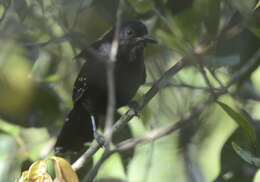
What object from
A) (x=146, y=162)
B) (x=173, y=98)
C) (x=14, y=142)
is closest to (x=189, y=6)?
(x=173, y=98)

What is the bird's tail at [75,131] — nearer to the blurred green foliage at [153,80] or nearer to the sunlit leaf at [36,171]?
the blurred green foliage at [153,80]

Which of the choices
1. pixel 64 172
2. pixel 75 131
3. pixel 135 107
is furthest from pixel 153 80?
pixel 64 172

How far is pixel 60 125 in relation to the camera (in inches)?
127

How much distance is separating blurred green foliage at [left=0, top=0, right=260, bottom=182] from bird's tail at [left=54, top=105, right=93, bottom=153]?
62 mm

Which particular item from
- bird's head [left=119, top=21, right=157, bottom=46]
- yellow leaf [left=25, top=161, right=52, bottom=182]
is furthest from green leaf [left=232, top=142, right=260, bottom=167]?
bird's head [left=119, top=21, right=157, bottom=46]

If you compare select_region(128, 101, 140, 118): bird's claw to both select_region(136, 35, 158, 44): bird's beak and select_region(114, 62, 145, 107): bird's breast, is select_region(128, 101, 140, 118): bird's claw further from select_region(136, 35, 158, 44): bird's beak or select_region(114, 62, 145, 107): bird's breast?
select_region(136, 35, 158, 44): bird's beak

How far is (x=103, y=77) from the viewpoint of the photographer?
2.82 metres

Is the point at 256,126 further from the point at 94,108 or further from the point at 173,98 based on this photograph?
the point at 94,108

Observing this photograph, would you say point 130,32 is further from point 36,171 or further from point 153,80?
point 36,171

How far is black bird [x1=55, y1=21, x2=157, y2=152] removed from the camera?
9.32 feet

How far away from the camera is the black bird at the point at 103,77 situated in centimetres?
284

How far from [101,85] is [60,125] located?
603 mm

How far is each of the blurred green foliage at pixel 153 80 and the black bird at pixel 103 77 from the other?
0.10 m

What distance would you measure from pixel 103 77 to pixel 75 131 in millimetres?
644
